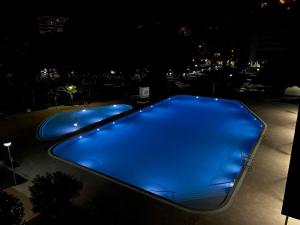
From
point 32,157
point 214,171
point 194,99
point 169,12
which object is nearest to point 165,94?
point 194,99

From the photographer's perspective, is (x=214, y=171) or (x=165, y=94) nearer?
(x=214, y=171)

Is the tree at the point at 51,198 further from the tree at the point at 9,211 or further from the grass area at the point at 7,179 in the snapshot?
the grass area at the point at 7,179

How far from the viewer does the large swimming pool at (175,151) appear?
330 inches

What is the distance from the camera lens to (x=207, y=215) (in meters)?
5.75

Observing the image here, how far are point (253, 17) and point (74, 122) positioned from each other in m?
24.4

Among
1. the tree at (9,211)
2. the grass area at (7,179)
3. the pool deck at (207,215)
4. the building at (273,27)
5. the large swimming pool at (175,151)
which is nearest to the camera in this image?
the tree at (9,211)

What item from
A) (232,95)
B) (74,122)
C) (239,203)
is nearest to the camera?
(239,203)

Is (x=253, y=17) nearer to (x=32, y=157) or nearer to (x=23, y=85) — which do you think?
(x=23, y=85)

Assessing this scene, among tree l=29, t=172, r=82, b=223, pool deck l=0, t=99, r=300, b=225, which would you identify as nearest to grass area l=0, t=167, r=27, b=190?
pool deck l=0, t=99, r=300, b=225

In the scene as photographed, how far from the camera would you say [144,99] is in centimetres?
1731

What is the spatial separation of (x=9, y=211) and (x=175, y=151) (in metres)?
8.23

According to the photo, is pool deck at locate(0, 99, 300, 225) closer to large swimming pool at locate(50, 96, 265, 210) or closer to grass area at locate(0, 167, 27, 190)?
grass area at locate(0, 167, 27, 190)

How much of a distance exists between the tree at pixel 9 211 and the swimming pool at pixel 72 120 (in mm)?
7783

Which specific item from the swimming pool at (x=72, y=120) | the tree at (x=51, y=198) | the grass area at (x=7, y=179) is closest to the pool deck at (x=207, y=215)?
the grass area at (x=7, y=179)
